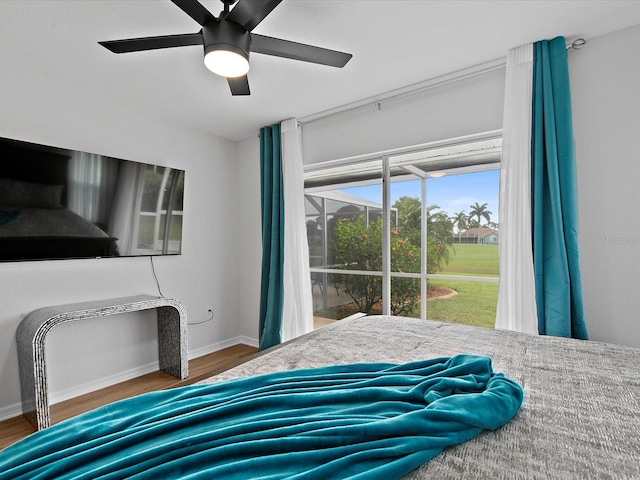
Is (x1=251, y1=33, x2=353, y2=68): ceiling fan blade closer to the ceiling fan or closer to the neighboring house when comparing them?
the ceiling fan

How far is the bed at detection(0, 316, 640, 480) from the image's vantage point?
821mm

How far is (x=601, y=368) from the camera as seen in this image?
139cm

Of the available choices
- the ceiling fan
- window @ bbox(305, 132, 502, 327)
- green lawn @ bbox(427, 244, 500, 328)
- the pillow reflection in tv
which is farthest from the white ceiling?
green lawn @ bbox(427, 244, 500, 328)

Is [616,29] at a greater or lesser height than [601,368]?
greater

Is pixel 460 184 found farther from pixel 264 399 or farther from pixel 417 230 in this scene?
pixel 264 399

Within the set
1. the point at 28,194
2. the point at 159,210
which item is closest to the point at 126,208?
the point at 159,210

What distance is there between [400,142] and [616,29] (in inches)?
Result: 58.0

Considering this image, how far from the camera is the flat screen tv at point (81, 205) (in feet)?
7.89

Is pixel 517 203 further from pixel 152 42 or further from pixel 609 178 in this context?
pixel 152 42

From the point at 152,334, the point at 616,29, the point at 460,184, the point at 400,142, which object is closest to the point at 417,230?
the point at 460,184

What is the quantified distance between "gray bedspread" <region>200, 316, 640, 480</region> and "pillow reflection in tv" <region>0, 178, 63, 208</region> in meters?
2.13

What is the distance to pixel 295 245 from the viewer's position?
346 centimetres

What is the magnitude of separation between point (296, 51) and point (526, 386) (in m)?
1.79

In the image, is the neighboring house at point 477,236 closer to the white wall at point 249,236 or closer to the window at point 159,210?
the white wall at point 249,236
